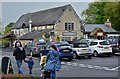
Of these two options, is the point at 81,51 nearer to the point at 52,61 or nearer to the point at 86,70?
the point at 86,70

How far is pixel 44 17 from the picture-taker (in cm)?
6781

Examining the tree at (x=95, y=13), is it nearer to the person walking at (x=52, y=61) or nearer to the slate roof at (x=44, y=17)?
the slate roof at (x=44, y=17)

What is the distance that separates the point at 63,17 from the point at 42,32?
16.5 ft

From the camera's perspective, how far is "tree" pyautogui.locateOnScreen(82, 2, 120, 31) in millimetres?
73812

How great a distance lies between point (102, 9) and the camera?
281 ft

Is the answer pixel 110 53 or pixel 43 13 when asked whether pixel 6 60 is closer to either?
pixel 110 53

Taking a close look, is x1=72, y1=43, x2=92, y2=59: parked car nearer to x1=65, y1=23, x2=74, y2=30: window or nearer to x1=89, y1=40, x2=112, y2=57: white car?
x1=89, y1=40, x2=112, y2=57: white car

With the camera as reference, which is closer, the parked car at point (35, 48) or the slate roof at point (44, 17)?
the parked car at point (35, 48)

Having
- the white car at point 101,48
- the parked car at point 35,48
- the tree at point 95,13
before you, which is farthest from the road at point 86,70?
the tree at point 95,13

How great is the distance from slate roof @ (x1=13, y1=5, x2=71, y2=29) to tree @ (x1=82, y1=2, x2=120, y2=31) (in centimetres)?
1514

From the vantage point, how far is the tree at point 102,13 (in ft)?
242

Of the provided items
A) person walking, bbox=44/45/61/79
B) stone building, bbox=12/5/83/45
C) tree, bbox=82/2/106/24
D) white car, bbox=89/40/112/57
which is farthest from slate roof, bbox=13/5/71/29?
person walking, bbox=44/45/61/79

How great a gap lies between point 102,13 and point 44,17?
22.3 metres

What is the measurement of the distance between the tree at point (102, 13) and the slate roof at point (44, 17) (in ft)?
49.7
